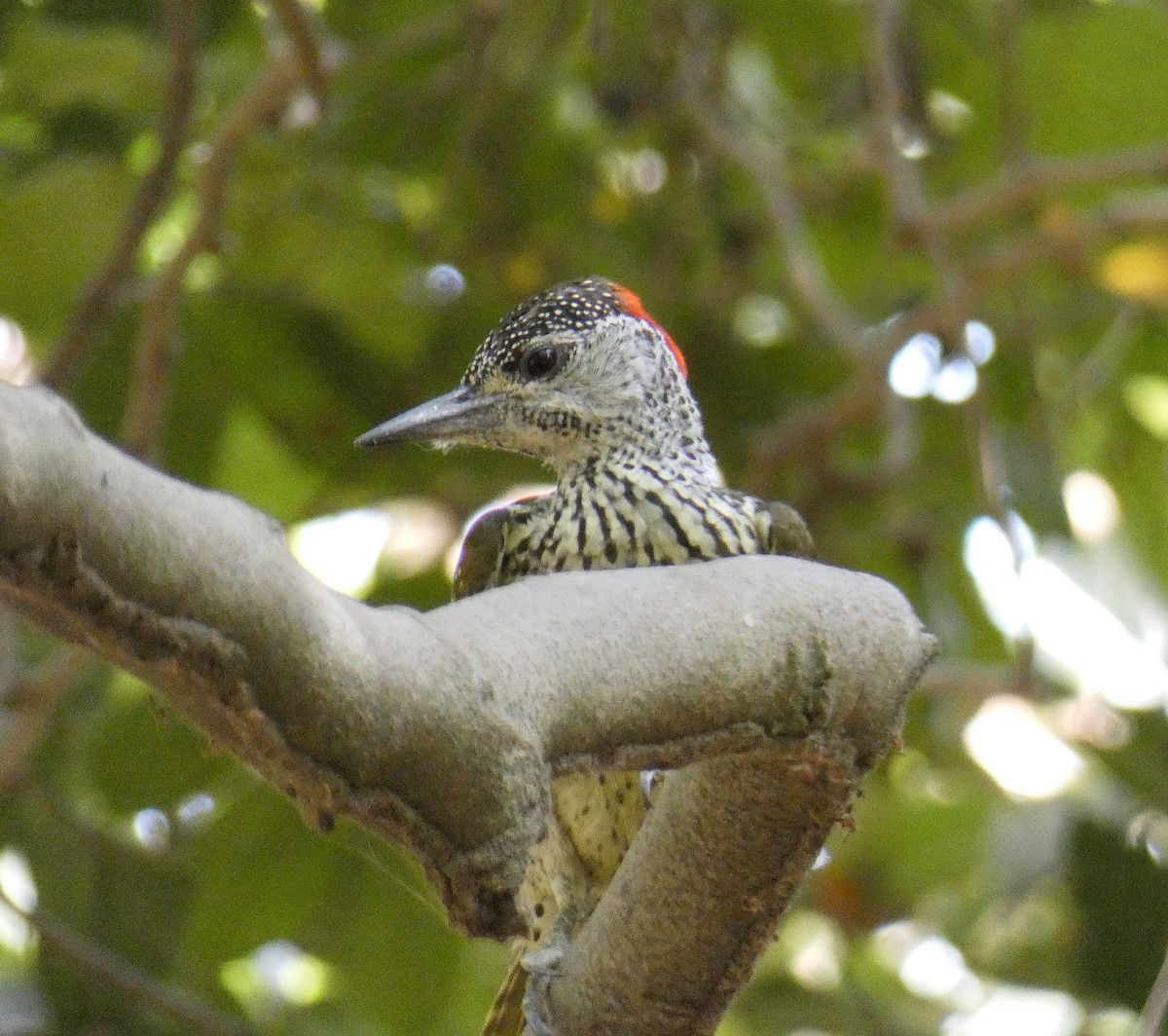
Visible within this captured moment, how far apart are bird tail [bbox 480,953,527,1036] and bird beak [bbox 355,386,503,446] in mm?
846

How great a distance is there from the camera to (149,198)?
3.08 meters

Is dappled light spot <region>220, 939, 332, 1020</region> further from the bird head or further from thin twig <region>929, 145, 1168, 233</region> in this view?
thin twig <region>929, 145, 1168, 233</region>

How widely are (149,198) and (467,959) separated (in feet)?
5.26

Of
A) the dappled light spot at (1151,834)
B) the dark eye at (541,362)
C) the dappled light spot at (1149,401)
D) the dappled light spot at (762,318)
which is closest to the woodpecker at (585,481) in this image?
the dark eye at (541,362)

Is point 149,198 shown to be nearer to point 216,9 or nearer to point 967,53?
point 216,9

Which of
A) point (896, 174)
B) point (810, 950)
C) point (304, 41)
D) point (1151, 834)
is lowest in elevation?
point (1151, 834)

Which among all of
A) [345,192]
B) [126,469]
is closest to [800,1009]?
[345,192]

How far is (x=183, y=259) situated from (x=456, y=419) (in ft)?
2.19

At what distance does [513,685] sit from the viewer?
1.28 meters

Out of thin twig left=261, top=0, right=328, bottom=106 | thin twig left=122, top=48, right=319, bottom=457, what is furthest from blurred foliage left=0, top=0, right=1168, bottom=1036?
thin twig left=261, top=0, right=328, bottom=106

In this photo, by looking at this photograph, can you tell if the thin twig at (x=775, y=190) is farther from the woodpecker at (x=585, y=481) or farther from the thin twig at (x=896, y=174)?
the woodpecker at (x=585, y=481)

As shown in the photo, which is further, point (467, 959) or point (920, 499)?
point (920, 499)

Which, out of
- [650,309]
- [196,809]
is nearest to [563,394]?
[196,809]

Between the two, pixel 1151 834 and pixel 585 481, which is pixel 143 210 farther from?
pixel 1151 834
